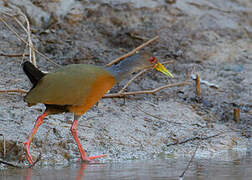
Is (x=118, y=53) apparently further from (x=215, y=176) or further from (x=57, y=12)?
(x=215, y=176)

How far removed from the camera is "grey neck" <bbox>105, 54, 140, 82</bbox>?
19.8ft

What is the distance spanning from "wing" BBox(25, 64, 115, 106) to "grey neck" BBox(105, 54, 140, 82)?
1.00ft

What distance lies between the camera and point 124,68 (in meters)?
6.20

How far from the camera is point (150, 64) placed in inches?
259

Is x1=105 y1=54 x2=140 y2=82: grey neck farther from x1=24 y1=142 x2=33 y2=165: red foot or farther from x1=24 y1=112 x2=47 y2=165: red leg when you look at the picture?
x1=24 y1=142 x2=33 y2=165: red foot

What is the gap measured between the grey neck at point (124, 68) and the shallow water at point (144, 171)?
116cm

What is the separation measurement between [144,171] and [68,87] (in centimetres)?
142

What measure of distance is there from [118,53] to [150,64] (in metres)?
1.93

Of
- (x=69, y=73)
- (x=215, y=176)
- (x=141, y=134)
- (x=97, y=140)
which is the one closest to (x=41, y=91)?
(x=69, y=73)

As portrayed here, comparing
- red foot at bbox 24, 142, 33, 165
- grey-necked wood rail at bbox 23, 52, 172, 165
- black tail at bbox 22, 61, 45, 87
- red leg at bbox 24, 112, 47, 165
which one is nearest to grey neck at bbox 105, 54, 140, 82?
grey-necked wood rail at bbox 23, 52, 172, 165

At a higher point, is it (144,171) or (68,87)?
(68,87)

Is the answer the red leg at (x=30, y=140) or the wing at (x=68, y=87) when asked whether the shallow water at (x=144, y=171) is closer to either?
the red leg at (x=30, y=140)

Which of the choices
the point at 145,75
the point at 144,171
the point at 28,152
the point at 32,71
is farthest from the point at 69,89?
the point at 145,75

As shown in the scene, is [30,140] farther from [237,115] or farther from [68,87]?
[237,115]
